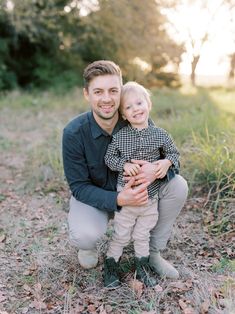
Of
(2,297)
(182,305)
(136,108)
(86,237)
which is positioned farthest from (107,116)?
(2,297)

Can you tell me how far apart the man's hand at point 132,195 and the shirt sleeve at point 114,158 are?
0.14 meters

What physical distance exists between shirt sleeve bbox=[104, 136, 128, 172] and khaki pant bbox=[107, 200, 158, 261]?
0.95 ft

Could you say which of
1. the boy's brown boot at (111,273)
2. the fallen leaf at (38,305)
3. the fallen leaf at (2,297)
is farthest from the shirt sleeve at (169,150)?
the fallen leaf at (2,297)

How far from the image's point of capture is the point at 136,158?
10.3 ft

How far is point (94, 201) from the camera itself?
3.22 metres

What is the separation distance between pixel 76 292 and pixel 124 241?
0.50 meters

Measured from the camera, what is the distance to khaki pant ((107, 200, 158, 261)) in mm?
3139

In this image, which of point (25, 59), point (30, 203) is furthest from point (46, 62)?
point (30, 203)

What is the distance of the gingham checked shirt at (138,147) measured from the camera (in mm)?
3117

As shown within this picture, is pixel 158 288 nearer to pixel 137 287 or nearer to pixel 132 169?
pixel 137 287

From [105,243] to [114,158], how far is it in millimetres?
919

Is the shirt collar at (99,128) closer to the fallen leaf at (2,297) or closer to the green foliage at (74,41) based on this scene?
the fallen leaf at (2,297)

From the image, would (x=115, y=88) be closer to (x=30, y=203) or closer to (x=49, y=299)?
(x=49, y=299)

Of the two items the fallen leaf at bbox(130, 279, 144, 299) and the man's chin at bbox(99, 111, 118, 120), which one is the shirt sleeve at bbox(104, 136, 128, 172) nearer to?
the man's chin at bbox(99, 111, 118, 120)
